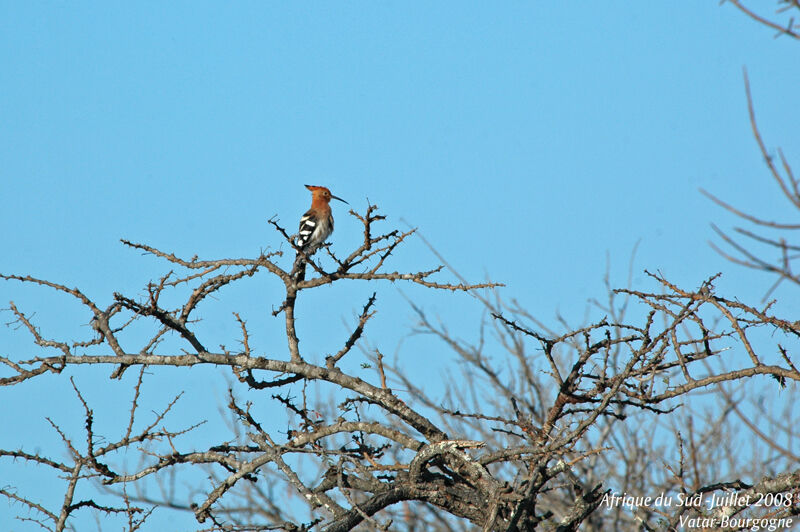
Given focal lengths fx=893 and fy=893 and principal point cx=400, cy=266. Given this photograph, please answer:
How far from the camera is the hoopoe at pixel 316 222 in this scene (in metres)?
9.17

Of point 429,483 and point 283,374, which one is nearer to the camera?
point 429,483

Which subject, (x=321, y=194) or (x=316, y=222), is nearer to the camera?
(x=316, y=222)

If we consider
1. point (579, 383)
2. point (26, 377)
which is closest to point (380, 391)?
point (579, 383)

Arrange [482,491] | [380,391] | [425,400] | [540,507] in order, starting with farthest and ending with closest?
[425,400] → [540,507] → [380,391] → [482,491]

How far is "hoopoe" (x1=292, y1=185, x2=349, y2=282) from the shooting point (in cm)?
917

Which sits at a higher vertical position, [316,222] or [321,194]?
[321,194]

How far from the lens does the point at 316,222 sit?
32.1ft

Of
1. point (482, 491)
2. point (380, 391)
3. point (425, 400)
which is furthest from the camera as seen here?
point (425, 400)

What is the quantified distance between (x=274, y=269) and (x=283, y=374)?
669mm

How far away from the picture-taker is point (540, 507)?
11.7m

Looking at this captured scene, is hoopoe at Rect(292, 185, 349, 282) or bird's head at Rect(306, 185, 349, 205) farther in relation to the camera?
bird's head at Rect(306, 185, 349, 205)

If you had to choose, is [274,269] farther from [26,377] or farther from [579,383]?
[579,383]

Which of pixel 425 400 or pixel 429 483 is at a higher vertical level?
pixel 425 400

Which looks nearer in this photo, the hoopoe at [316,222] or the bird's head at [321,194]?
the hoopoe at [316,222]
